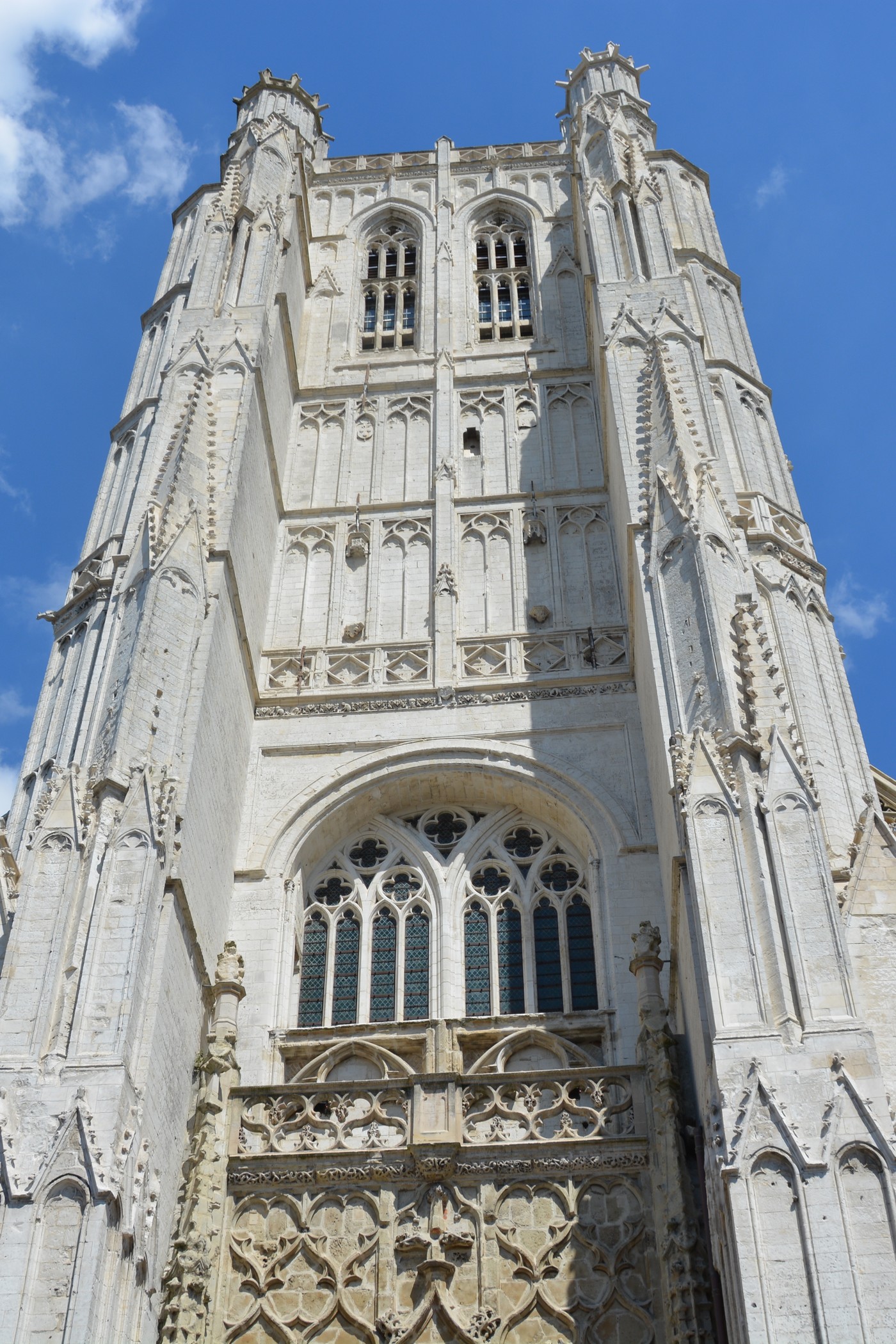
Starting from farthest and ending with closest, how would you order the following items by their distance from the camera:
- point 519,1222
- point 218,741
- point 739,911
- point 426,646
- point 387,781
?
point 426,646 → point 387,781 → point 218,741 → point 519,1222 → point 739,911

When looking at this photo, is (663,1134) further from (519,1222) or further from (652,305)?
(652,305)

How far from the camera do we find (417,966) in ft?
55.1

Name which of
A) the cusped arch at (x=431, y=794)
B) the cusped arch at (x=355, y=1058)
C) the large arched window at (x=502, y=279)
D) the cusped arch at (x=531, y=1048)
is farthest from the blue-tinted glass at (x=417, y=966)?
the large arched window at (x=502, y=279)

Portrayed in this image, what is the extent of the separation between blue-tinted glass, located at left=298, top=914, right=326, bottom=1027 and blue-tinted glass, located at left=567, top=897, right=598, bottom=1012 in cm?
275

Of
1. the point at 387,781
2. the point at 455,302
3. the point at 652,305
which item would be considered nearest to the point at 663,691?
the point at 387,781

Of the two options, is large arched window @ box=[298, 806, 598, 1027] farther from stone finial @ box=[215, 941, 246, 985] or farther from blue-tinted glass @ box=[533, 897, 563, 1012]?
stone finial @ box=[215, 941, 246, 985]

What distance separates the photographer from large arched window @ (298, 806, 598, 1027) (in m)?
16.4

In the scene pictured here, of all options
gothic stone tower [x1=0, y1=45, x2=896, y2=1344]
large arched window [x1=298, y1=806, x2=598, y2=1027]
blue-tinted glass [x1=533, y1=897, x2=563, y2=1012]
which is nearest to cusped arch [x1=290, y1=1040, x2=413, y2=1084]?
gothic stone tower [x1=0, y1=45, x2=896, y2=1344]

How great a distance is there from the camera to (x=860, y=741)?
16.9 meters

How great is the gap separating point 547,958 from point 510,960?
0.41 metres

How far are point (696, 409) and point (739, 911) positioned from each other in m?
8.10

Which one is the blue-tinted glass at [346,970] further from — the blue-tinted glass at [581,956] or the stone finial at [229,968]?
the blue-tinted glass at [581,956]

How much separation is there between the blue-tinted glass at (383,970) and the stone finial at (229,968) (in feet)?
5.86

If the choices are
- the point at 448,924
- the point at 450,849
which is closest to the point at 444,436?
the point at 450,849
